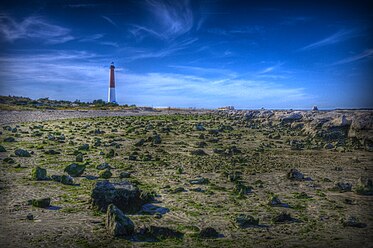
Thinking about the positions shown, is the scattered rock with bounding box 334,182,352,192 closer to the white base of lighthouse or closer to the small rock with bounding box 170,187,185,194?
the small rock with bounding box 170,187,185,194

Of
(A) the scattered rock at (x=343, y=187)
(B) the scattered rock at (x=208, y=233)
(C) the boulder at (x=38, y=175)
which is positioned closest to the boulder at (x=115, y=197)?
(B) the scattered rock at (x=208, y=233)

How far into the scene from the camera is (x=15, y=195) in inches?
469

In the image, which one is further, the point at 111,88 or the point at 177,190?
the point at 111,88

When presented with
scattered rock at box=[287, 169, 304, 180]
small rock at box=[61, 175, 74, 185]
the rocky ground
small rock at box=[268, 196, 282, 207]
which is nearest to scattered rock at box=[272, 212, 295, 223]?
the rocky ground

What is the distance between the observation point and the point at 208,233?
9.15 meters

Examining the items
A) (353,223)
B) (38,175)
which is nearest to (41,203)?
(38,175)

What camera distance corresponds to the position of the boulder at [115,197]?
10742mm

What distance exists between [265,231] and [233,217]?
1.33m

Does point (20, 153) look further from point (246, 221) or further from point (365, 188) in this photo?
point (365, 188)

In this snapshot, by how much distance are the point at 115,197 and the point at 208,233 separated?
140 inches

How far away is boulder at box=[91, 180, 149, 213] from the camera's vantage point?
35.2 feet

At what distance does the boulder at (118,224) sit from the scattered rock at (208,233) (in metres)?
2.03

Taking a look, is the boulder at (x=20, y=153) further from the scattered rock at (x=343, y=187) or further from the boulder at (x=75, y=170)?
the scattered rock at (x=343, y=187)

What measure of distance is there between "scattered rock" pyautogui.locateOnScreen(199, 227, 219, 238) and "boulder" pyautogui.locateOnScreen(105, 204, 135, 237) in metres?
2.03
